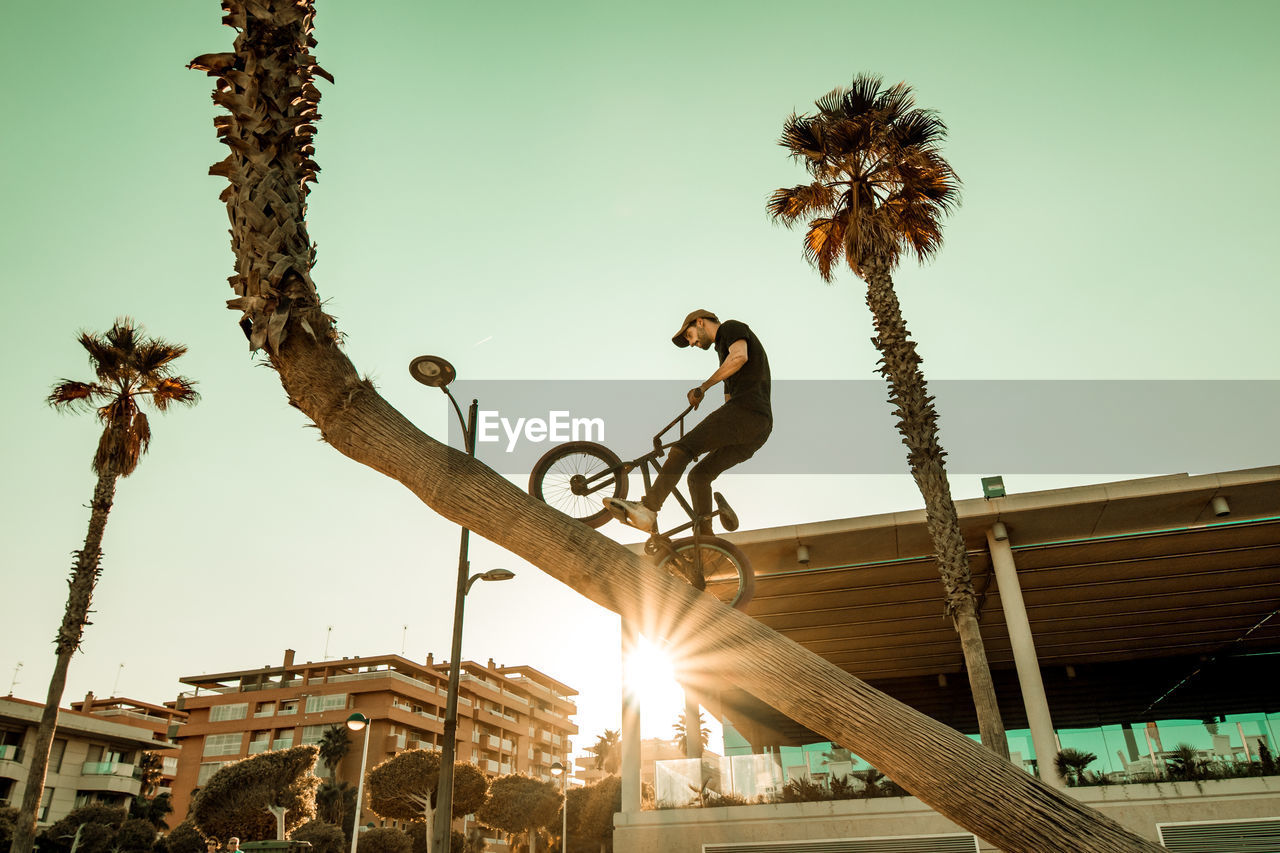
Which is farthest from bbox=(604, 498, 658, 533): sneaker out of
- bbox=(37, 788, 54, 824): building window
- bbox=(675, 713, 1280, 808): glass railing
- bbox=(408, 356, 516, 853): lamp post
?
bbox=(37, 788, 54, 824): building window

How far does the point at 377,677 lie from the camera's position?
220ft

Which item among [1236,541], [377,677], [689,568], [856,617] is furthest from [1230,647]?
[377,677]

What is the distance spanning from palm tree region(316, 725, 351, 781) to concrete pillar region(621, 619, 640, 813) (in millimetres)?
53418

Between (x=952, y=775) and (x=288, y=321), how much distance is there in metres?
2.95

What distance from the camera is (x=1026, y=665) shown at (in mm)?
15117

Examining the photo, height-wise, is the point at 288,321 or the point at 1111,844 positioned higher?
the point at 288,321

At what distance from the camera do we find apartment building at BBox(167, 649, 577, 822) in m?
65.5

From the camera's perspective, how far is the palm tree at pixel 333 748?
201 feet

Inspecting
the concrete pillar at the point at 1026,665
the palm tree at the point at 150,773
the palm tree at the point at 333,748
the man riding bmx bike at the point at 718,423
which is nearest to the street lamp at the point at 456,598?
the man riding bmx bike at the point at 718,423

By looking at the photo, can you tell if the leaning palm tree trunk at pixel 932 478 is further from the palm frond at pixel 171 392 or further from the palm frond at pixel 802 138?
the palm frond at pixel 171 392

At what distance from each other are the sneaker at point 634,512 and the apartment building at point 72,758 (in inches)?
2067

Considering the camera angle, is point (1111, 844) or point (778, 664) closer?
point (1111, 844)

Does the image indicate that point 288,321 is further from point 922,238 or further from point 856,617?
point 856,617

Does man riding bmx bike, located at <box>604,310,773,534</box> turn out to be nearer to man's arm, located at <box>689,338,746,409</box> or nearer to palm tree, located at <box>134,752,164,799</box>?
man's arm, located at <box>689,338,746,409</box>
